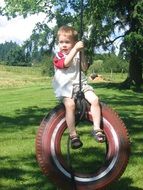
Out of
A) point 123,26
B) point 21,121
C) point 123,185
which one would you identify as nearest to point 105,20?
point 123,26

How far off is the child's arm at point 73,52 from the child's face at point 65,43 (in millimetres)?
153

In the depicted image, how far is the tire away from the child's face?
2.32 ft

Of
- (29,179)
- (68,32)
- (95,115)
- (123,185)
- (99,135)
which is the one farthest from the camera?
(29,179)

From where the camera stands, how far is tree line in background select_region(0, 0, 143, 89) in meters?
35.0

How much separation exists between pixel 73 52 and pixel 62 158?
4.13ft

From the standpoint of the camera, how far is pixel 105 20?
37.7 meters

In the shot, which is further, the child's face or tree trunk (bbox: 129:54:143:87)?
tree trunk (bbox: 129:54:143:87)

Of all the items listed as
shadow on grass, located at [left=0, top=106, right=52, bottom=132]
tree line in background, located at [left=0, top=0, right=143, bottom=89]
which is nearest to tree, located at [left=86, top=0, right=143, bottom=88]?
tree line in background, located at [left=0, top=0, right=143, bottom=89]

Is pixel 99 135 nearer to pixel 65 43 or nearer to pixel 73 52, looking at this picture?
pixel 73 52

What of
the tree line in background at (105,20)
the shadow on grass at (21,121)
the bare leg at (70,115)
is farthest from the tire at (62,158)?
the tree line in background at (105,20)

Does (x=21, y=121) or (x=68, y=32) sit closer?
(x=68, y=32)

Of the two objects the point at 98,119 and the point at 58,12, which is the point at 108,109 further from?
the point at 58,12

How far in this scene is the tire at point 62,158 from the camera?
594cm

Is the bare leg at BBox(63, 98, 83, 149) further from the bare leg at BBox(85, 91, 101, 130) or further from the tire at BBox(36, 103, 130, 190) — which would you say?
the bare leg at BBox(85, 91, 101, 130)
